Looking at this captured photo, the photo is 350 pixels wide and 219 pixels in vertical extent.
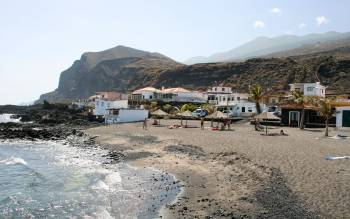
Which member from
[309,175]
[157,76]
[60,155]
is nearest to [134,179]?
[309,175]

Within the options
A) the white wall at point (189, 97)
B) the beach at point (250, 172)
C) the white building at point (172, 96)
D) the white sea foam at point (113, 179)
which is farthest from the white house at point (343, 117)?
the white wall at point (189, 97)

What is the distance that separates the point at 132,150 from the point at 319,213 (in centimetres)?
2289

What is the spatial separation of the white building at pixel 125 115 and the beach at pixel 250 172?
23.0 metres

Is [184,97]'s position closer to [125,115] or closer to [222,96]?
[222,96]

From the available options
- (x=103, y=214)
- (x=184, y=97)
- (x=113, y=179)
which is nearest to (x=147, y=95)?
(x=184, y=97)

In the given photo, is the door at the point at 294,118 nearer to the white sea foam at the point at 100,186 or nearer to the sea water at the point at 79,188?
the sea water at the point at 79,188

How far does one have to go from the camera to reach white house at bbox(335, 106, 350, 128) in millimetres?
45594

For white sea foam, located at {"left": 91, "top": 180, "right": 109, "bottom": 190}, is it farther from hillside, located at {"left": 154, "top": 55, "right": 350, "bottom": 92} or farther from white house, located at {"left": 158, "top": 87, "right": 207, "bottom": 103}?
hillside, located at {"left": 154, "top": 55, "right": 350, "bottom": 92}

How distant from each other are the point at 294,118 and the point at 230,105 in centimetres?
2098

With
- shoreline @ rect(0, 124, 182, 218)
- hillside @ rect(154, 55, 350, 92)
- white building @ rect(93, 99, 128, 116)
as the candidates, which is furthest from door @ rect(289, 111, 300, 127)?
hillside @ rect(154, 55, 350, 92)

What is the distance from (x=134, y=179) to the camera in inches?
984

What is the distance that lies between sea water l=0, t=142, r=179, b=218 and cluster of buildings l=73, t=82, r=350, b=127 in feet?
81.8

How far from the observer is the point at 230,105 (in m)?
70.8

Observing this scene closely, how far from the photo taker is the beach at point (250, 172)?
16578 mm
